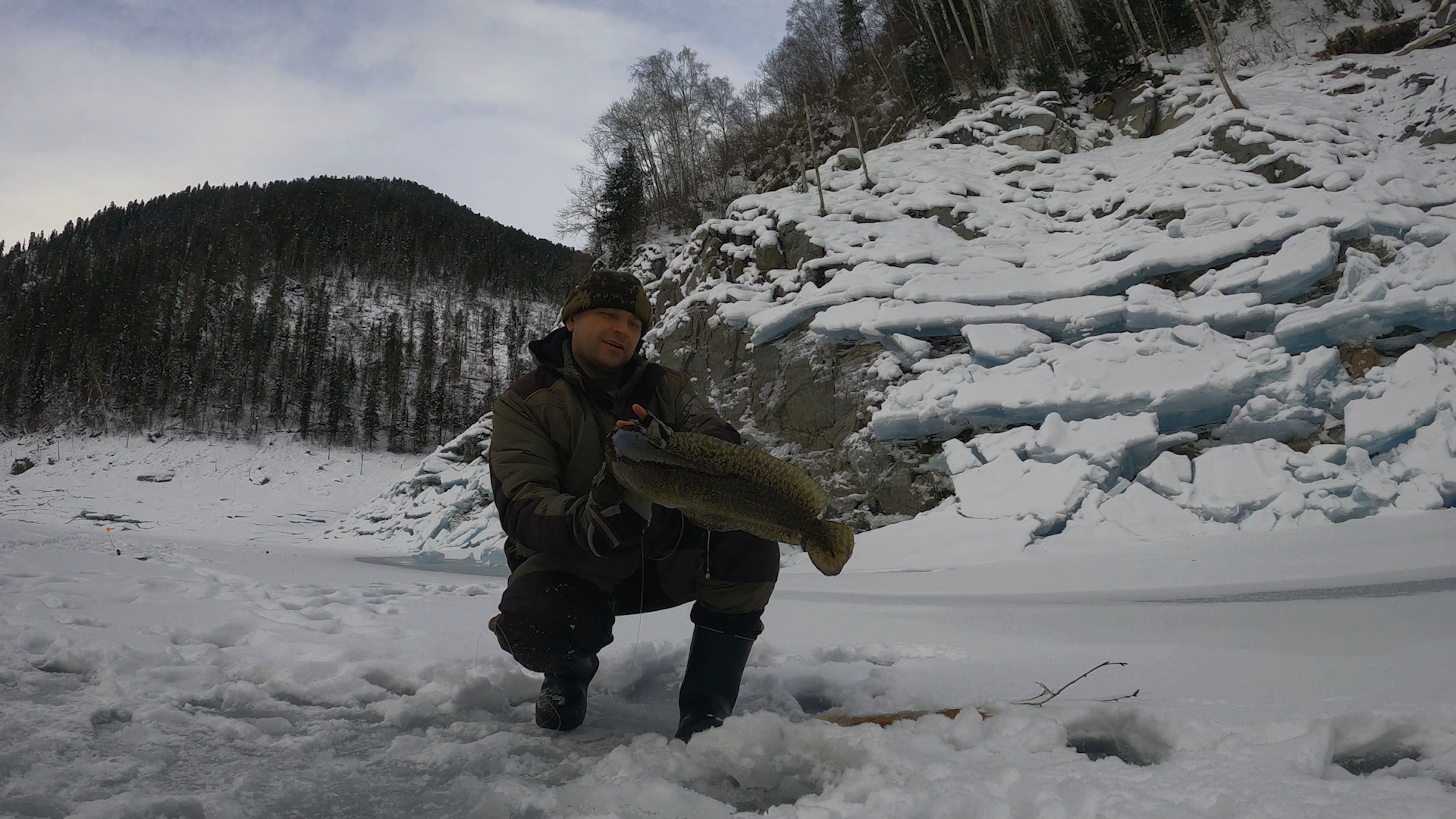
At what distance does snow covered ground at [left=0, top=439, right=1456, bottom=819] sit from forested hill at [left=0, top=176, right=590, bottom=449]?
64.2 ft

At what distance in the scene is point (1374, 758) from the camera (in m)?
1.05

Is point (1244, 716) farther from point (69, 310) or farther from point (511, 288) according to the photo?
point (69, 310)

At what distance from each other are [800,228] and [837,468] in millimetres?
4396

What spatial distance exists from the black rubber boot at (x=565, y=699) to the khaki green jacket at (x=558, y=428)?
0.96ft

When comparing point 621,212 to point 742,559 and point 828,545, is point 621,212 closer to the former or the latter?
point 742,559

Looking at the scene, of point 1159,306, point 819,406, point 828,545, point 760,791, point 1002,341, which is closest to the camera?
point 760,791

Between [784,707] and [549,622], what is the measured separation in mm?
691

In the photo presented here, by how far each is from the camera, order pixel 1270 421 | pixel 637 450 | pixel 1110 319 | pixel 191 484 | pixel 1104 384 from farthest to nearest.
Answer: pixel 191 484 < pixel 1110 319 < pixel 1104 384 < pixel 1270 421 < pixel 637 450

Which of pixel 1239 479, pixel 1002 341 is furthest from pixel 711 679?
pixel 1002 341

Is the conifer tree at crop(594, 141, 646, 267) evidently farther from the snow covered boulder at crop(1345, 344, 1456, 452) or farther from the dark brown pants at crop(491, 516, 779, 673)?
the dark brown pants at crop(491, 516, 779, 673)

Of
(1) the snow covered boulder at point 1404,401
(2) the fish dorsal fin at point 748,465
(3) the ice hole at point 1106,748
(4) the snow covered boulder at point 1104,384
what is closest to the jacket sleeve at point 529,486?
(2) the fish dorsal fin at point 748,465

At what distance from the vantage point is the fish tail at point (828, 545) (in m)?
1.50

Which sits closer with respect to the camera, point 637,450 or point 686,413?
point 637,450

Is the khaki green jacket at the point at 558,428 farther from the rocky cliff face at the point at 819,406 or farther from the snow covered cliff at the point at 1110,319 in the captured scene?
the rocky cliff face at the point at 819,406
